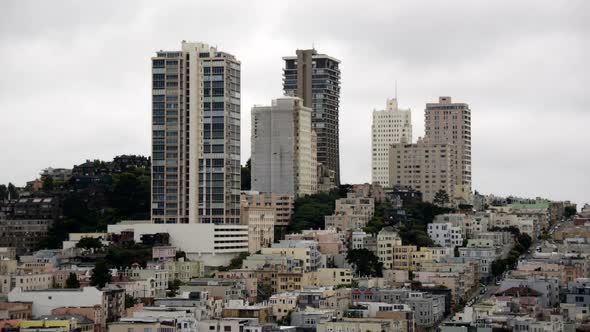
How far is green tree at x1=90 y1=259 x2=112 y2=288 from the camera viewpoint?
126 metres

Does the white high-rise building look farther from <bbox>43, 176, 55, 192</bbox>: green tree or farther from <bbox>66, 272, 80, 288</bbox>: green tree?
<bbox>66, 272, 80, 288</bbox>: green tree

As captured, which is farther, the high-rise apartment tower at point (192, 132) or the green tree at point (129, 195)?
the green tree at point (129, 195)

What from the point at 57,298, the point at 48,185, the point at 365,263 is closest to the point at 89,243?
the point at 365,263

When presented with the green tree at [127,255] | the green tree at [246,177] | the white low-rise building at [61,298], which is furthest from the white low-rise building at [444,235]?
the white low-rise building at [61,298]

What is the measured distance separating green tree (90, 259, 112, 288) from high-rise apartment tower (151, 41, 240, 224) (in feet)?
75.4

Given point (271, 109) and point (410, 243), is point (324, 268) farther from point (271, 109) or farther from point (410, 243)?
point (271, 109)

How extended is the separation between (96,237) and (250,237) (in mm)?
17217

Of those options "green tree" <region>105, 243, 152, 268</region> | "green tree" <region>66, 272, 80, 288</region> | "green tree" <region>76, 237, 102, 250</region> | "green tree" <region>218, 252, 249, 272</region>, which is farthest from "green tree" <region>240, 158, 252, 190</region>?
"green tree" <region>66, 272, 80, 288</region>

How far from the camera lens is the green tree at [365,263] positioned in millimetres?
149125

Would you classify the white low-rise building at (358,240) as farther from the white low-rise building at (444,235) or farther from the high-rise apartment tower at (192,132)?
the high-rise apartment tower at (192,132)

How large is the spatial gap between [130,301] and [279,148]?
66.2 m

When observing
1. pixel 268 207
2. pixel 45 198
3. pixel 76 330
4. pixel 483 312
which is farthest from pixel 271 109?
pixel 76 330

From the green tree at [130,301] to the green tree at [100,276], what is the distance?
13.9 feet

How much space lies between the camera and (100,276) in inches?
5002
